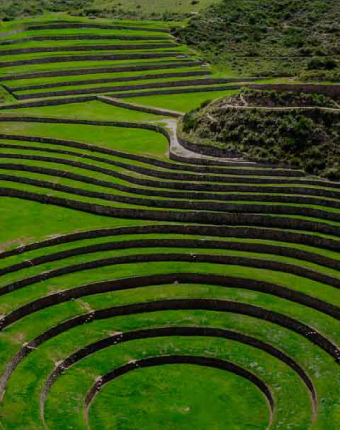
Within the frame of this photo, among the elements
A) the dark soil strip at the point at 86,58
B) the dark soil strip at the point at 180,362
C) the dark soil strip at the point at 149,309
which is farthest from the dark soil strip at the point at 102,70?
the dark soil strip at the point at 180,362

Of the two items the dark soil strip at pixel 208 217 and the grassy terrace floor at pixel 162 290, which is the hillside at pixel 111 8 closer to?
the grassy terrace floor at pixel 162 290

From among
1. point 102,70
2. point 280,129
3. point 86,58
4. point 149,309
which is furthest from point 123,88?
point 149,309

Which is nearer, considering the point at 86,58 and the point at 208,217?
the point at 208,217

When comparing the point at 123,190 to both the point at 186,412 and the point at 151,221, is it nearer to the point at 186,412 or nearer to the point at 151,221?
the point at 151,221

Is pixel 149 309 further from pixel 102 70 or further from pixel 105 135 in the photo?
pixel 102 70

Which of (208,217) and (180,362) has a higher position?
(208,217)

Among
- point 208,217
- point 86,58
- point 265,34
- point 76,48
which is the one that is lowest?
point 208,217

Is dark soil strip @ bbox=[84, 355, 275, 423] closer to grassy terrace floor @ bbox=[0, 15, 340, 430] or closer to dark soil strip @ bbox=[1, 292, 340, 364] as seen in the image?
grassy terrace floor @ bbox=[0, 15, 340, 430]
